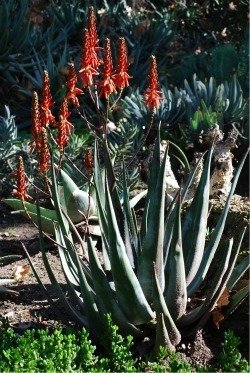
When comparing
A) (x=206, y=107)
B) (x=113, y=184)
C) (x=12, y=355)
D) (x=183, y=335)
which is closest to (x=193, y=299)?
(x=183, y=335)

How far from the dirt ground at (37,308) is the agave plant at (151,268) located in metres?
0.11

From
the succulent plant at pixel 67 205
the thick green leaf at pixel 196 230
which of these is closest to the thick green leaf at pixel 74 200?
the succulent plant at pixel 67 205

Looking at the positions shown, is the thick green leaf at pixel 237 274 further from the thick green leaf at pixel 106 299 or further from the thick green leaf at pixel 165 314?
the thick green leaf at pixel 106 299

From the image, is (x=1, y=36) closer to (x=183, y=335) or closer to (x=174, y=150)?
(x=174, y=150)

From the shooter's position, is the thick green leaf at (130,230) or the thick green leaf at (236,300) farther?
the thick green leaf at (130,230)

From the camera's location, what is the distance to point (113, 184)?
3.76 metres

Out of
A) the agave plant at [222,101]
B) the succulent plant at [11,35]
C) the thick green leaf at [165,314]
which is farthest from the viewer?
the succulent plant at [11,35]

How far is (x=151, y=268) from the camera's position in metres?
3.56

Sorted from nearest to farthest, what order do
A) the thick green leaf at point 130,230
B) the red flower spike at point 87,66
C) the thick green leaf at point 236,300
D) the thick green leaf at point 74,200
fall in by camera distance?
the red flower spike at point 87,66 → the thick green leaf at point 236,300 → the thick green leaf at point 130,230 → the thick green leaf at point 74,200

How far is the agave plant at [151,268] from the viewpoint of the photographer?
11.3 ft

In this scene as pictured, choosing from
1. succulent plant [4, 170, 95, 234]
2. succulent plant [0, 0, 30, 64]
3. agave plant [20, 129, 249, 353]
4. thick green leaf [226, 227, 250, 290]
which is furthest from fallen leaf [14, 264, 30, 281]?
succulent plant [0, 0, 30, 64]

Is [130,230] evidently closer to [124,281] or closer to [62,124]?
[124,281]

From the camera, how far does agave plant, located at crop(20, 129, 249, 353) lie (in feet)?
11.3

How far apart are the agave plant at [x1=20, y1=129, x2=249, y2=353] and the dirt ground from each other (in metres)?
0.11
